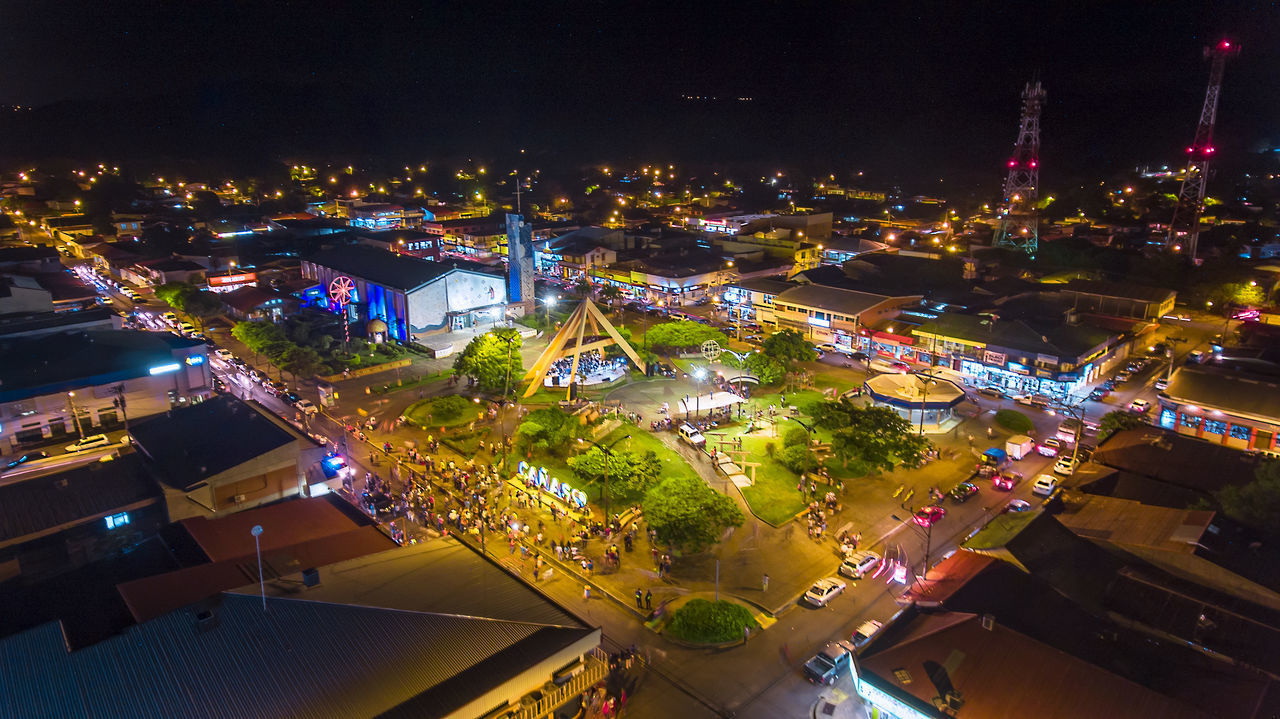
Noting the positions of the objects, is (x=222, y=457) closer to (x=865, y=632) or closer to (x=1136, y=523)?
(x=865, y=632)

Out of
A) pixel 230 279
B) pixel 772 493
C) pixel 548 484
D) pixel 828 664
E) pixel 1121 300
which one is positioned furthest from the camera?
pixel 230 279

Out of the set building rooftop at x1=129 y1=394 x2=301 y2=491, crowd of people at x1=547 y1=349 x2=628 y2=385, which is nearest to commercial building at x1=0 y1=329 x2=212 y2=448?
building rooftop at x1=129 y1=394 x2=301 y2=491

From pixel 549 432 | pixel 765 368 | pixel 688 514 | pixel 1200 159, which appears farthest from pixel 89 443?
pixel 1200 159

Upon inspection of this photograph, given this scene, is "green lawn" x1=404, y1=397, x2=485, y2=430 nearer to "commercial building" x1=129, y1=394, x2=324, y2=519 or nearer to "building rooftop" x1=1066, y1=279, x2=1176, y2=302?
"commercial building" x1=129, y1=394, x2=324, y2=519

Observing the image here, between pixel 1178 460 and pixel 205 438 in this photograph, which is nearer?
pixel 205 438

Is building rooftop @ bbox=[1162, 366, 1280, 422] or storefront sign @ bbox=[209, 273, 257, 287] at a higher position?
storefront sign @ bbox=[209, 273, 257, 287]

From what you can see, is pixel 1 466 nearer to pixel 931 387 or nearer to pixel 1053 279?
pixel 931 387
